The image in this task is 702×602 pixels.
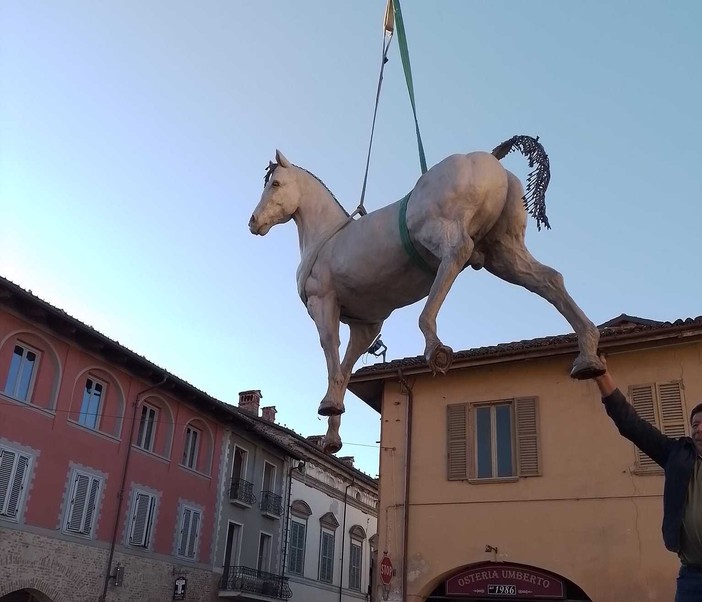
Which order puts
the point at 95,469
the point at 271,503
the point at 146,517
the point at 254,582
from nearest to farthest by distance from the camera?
the point at 95,469 < the point at 146,517 < the point at 254,582 < the point at 271,503

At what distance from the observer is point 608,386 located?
3.19 metres

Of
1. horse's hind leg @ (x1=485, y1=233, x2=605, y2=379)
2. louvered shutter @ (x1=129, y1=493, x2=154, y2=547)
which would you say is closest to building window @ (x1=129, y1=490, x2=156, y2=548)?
louvered shutter @ (x1=129, y1=493, x2=154, y2=547)

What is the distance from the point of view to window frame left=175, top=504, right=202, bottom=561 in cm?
2417

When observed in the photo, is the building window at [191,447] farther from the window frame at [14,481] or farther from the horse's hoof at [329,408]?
the horse's hoof at [329,408]

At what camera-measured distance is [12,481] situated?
1839 centimetres

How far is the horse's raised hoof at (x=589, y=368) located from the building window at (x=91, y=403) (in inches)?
763

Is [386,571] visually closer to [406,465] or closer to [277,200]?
[406,465]

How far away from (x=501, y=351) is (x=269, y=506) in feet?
55.3

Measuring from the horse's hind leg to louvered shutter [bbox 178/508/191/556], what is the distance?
22.3 meters

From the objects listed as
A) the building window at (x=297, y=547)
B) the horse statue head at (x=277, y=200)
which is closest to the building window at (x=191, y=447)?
the building window at (x=297, y=547)

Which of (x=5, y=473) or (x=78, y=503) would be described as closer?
(x=5, y=473)

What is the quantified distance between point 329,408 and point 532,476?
10746 mm

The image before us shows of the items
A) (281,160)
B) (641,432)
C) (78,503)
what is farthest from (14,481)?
(641,432)

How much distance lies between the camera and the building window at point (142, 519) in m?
22.2
